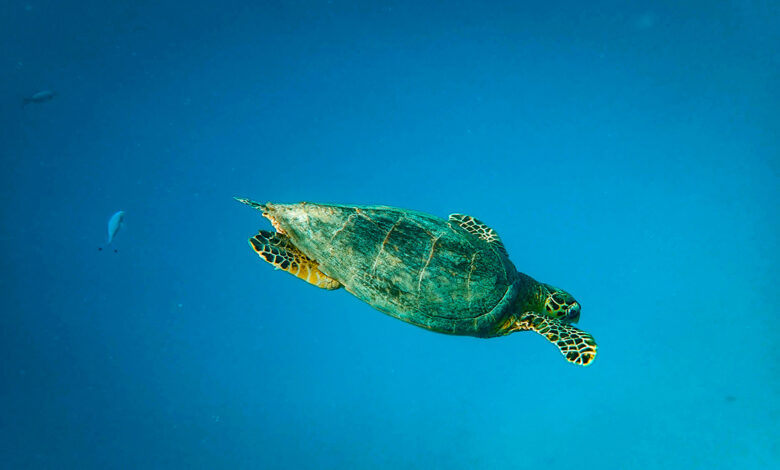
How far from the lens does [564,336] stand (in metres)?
5.50

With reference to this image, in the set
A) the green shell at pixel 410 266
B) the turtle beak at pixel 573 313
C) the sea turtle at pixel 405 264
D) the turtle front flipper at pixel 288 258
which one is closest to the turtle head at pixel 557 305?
the turtle beak at pixel 573 313

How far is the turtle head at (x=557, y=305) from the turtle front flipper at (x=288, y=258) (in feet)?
8.86

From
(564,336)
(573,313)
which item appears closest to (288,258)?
(564,336)

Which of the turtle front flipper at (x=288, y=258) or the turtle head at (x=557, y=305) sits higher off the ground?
the turtle head at (x=557, y=305)

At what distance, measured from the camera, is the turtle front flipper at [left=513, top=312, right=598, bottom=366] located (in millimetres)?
5215

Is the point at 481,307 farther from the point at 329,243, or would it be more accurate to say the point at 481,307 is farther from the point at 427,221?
the point at 329,243

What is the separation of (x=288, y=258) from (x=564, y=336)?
347cm

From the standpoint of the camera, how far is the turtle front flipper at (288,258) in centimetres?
525

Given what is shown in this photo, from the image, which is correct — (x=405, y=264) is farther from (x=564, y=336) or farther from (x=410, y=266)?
(x=564, y=336)

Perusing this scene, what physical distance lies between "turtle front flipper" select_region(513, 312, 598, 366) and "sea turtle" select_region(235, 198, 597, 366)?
0.01m

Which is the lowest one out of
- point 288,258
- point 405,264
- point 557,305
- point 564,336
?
point 288,258

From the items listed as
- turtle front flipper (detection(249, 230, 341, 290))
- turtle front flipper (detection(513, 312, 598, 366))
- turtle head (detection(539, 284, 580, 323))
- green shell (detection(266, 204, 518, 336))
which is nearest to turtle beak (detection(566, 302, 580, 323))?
turtle head (detection(539, 284, 580, 323))

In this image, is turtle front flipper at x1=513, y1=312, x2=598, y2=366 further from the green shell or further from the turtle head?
the green shell

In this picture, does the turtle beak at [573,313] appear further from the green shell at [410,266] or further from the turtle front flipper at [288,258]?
the turtle front flipper at [288,258]
